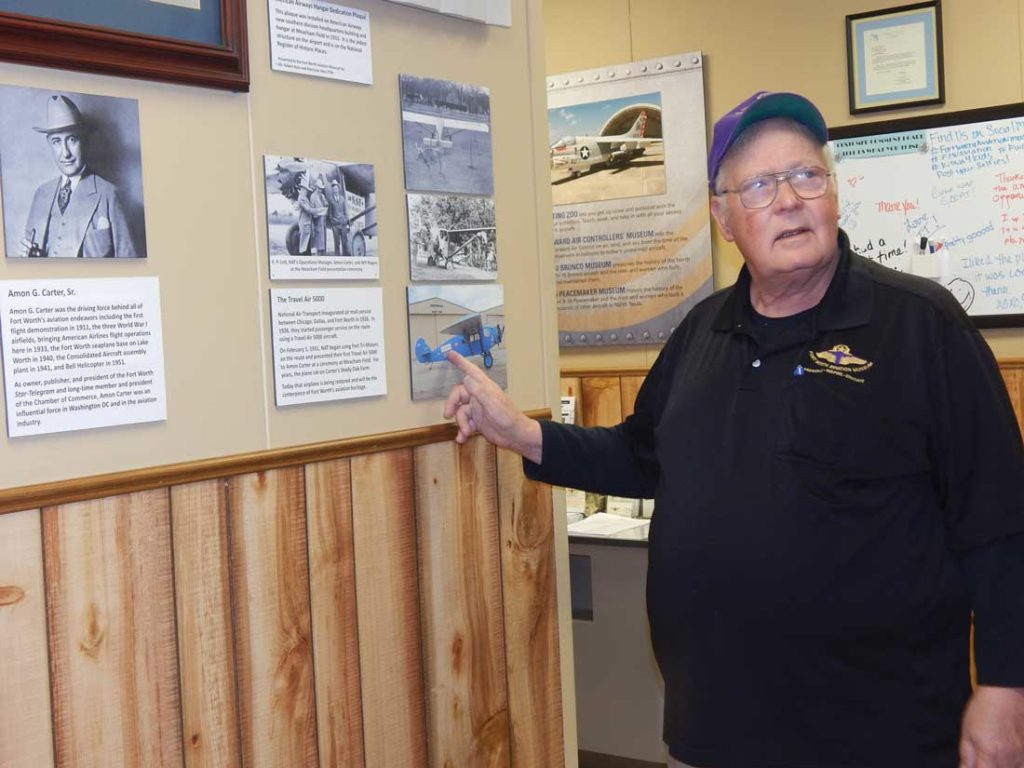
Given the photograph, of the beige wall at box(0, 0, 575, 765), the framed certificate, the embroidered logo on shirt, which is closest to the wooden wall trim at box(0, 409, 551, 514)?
the beige wall at box(0, 0, 575, 765)

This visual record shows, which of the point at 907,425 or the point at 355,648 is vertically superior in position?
the point at 907,425

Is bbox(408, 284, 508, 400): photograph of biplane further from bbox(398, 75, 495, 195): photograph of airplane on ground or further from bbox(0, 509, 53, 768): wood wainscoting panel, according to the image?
bbox(0, 509, 53, 768): wood wainscoting panel

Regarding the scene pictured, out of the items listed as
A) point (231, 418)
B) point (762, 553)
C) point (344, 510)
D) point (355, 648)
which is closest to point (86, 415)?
point (231, 418)

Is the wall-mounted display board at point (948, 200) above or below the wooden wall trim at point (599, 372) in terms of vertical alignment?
above

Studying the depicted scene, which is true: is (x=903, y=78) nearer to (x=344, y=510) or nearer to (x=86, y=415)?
(x=344, y=510)

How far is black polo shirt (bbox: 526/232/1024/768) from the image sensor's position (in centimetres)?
160

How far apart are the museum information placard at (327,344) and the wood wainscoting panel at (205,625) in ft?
0.62

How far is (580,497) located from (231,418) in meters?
2.62

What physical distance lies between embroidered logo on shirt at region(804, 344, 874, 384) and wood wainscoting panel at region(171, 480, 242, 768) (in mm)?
886

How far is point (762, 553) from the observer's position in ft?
5.44

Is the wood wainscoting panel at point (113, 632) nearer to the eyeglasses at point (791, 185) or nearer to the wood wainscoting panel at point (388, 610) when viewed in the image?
the wood wainscoting panel at point (388, 610)

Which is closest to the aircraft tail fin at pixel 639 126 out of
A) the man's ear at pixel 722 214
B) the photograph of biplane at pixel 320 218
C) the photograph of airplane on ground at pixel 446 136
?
the man's ear at pixel 722 214

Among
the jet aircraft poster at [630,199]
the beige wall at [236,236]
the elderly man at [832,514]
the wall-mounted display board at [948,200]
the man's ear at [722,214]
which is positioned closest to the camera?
the beige wall at [236,236]

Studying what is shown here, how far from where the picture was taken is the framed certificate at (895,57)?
11.3 ft
